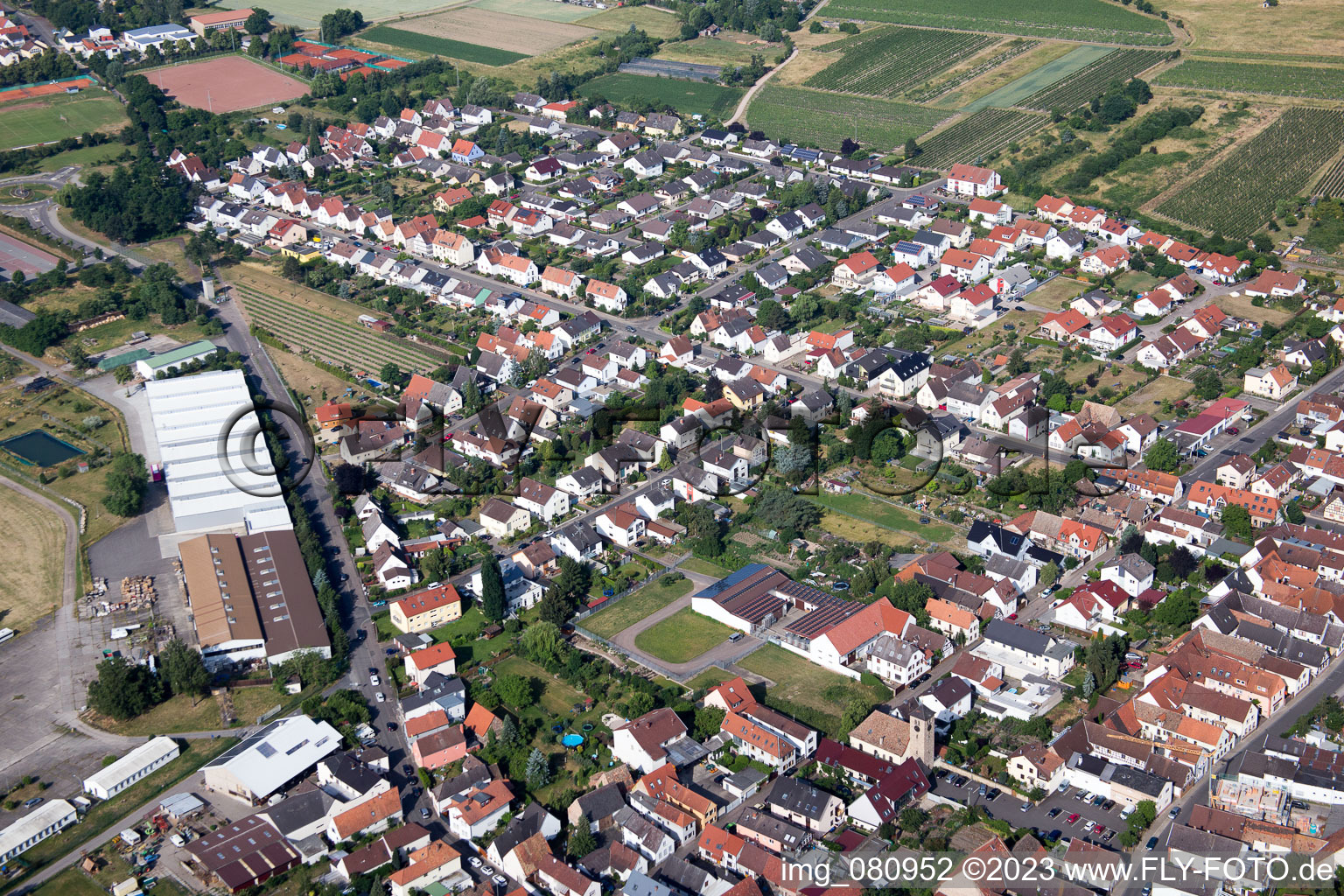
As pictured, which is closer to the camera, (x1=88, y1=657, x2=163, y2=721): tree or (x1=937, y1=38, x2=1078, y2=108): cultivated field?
(x1=88, y1=657, x2=163, y2=721): tree

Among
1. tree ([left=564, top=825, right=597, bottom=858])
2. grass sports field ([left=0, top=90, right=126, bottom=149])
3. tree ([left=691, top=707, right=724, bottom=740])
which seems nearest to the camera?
tree ([left=564, top=825, right=597, bottom=858])

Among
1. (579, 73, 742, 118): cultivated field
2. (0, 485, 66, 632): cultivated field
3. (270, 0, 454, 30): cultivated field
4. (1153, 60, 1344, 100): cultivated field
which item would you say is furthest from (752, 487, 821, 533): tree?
(270, 0, 454, 30): cultivated field

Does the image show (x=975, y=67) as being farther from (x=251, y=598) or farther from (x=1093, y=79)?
(x=251, y=598)

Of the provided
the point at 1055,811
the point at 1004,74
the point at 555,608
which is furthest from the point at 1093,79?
the point at 1055,811

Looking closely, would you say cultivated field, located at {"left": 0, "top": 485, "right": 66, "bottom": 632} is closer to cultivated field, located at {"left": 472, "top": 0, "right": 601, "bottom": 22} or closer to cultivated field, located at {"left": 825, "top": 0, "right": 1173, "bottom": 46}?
cultivated field, located at {"left": 472, "top": 0, "right": 601, "bottom": 22}

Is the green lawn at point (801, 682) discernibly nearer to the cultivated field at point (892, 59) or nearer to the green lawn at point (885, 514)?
the green lawn at point (885, 514)

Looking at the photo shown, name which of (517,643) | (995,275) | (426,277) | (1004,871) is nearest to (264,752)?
(517,643)
